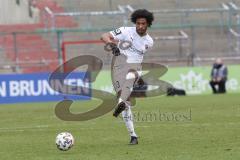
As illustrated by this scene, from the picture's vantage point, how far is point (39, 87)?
30766mm

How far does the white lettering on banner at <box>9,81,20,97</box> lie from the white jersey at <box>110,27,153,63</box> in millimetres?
17500

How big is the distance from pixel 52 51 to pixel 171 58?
601cm

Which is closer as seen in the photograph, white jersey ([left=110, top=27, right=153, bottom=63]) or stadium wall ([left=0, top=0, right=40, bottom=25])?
white jersey ([left=110, top=27, right=153, bottom=63])

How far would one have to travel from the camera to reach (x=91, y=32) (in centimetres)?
3584

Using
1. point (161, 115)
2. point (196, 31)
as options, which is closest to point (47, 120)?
point (161, 115)

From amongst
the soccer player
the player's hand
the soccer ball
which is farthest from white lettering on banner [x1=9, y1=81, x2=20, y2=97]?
the soccer ball

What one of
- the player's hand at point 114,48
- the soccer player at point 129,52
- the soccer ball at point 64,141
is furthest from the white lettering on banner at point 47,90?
the soccer ball at point 64,141

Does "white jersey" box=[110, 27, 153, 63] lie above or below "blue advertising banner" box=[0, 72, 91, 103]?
above

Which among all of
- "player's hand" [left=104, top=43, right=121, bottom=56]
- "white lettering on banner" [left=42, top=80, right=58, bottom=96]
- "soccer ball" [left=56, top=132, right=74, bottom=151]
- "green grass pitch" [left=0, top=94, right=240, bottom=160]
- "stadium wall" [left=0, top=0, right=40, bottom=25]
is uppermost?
"player's hand" [left=104, top=43, right=121, bottom=56]

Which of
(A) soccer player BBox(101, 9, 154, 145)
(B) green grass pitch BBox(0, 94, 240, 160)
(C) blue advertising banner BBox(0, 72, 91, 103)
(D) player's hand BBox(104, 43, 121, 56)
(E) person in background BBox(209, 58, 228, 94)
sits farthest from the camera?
(E) person in background BBox(209, 58, 228, 94)

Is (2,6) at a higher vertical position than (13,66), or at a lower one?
higher

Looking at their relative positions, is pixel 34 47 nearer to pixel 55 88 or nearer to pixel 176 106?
pixel 55 88

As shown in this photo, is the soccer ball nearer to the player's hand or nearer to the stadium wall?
the player's hand

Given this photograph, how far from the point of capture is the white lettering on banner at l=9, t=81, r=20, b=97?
30453 mm
